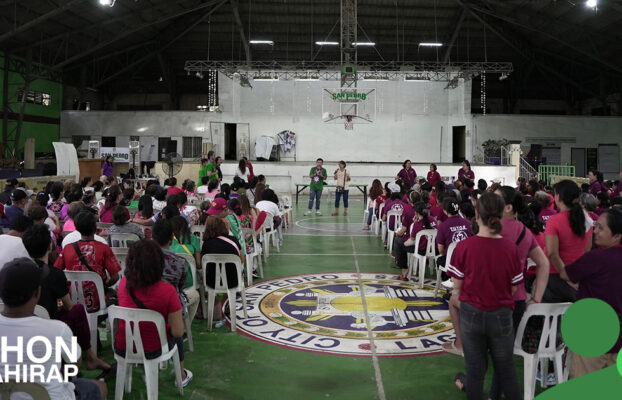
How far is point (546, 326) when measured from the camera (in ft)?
9.87

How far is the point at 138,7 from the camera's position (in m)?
18.3

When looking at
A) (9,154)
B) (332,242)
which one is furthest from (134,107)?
(332,242)

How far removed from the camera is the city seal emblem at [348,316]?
14.1ft

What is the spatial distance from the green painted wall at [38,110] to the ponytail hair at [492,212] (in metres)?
21.9

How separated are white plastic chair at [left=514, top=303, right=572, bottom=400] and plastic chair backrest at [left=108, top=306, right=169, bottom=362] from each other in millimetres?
2113

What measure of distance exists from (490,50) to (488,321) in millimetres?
23563

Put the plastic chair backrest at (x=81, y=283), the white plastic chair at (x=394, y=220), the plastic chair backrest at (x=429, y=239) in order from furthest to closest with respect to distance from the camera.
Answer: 1. the white plastic chair at (x=394, y=220)
2. the plastic chair backrest at (x=429, y=239)
3. the plastic chair backrest at (x=81, y=283)

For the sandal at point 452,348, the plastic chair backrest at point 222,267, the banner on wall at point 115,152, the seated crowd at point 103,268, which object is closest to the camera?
the seated crowd at point 103,268

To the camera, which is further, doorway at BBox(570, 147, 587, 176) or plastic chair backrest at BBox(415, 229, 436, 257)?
doorway at BBox(570, 147, 587, 176)

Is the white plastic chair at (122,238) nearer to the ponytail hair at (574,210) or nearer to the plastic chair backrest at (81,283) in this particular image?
the plastic chair backrest at (81,283)

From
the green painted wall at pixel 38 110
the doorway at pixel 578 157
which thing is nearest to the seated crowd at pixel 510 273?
the green painted wall at pixel 38 110

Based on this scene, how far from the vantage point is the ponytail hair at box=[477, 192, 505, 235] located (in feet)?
8.44

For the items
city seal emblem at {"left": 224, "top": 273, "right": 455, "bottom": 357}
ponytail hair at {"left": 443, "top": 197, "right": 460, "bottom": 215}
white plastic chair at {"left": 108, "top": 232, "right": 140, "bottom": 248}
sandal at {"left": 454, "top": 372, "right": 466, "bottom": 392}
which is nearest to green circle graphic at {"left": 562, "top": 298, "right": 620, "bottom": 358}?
sandal at {"left": 454, "top": 372, "right": 466, "bottom": 392}

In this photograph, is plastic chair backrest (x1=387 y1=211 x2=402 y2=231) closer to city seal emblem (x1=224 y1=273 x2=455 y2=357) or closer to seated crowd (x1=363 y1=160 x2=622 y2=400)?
city seal emblem (x1=224 y1=273 x2=455 y2=357)
